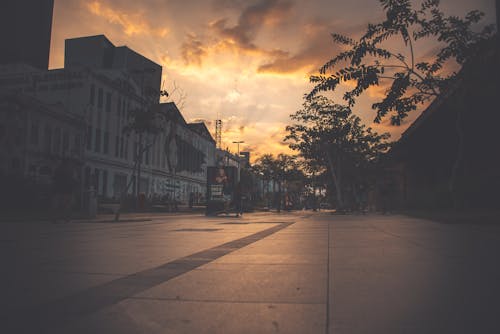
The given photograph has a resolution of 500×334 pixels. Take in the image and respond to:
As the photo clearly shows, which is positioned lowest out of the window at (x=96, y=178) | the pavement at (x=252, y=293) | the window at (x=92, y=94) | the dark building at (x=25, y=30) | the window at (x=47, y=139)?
the pavement at (x=252, y=293)

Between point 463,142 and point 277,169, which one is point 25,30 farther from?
point 463,142

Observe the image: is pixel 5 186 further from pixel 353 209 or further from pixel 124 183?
pixel 353 209

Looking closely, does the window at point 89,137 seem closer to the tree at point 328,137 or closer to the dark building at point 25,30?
the tree at point 328,137

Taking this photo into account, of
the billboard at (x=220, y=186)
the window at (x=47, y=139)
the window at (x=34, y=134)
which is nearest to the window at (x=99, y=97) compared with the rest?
the window at (x=47, y=139)

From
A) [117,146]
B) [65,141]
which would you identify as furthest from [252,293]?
[117,146]

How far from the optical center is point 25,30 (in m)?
75.8

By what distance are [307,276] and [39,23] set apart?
299ft

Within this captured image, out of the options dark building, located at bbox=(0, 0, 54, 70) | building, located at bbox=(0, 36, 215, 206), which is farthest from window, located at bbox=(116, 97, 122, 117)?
dark building, located at bbox=(0, 0, 54, 70)

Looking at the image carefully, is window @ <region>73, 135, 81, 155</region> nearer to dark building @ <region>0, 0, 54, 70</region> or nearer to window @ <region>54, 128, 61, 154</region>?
window @ <region>54, 128, 61, 154</region>

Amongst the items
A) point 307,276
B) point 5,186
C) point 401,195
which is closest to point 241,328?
point 307,276

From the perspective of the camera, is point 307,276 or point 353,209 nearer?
point 307,276

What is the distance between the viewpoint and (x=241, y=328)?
1.90 m

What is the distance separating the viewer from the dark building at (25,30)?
7250 cm

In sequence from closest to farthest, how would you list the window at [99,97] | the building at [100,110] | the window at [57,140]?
the window at [57,140], the building at [100,110], the window at [99,97]
